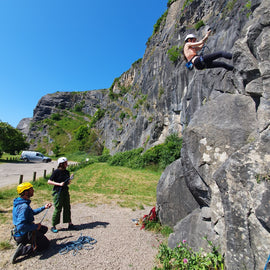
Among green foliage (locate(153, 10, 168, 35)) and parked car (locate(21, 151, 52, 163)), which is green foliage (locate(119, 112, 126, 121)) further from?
green foliage (locate(153, 10, 168, 35))

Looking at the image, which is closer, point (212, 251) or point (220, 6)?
point (212, 251)

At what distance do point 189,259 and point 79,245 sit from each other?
2.57 metres

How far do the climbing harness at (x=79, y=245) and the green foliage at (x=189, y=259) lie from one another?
1.75 m

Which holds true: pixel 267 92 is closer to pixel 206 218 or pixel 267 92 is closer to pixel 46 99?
pixel 206 218

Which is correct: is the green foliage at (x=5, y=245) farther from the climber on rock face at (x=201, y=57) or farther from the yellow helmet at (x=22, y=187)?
the climber on rock face at (x=201, y=57)

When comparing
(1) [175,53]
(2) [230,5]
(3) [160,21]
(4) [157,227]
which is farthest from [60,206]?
(3) [160,21]

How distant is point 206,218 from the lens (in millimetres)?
3537

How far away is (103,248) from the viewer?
13.7 feet

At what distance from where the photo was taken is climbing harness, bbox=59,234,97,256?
405 cm

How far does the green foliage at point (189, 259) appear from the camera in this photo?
2.93 meters

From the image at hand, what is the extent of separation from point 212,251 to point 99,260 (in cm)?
226

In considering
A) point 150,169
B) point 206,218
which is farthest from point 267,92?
point 150,169

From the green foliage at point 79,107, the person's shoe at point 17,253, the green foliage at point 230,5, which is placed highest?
the green foliage at point 79,107

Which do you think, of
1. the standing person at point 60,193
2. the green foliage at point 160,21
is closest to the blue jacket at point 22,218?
the standing person at point 60,193
